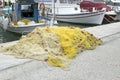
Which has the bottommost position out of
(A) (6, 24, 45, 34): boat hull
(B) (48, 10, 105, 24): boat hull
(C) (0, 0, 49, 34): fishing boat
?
(B) (48, 10, 105, 24): boat hull

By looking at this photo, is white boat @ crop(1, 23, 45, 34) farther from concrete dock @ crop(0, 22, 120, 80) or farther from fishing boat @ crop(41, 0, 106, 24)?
concrete dock @ crop(0, 22, 120, 80)

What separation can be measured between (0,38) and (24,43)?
472 inches

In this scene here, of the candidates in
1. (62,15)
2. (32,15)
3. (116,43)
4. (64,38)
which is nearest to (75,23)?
(62,15)

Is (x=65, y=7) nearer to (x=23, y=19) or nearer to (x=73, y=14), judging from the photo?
(x=73, y=14)

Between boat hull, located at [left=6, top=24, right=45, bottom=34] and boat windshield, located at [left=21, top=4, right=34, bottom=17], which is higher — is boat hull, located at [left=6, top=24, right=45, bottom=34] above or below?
below

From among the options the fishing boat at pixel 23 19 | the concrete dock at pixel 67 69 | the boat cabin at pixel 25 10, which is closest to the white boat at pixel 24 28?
the fishing boat at pixel 23 19

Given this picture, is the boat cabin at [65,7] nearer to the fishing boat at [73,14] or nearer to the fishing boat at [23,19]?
the fishing boat at [73,14]

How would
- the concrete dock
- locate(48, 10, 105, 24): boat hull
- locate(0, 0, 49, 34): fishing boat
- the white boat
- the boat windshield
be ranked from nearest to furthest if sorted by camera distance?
the concrete dock → the white boat → locate(0, 0, 49, 34): fishing boat → the boat windshield → locate(48, 10, 105, 24): boat hull

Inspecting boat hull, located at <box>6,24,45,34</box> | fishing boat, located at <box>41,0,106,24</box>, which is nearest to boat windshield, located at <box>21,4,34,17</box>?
boat hull, located at <box>6,24,45,34</box>

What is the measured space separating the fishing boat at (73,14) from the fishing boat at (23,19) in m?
8.33

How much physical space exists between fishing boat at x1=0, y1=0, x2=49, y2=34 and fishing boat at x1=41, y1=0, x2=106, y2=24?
8.33 m

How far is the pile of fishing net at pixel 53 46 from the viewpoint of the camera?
9562mm

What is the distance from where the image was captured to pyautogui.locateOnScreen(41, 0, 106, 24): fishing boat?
108 feet

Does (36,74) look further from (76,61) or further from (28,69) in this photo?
(76,61)
